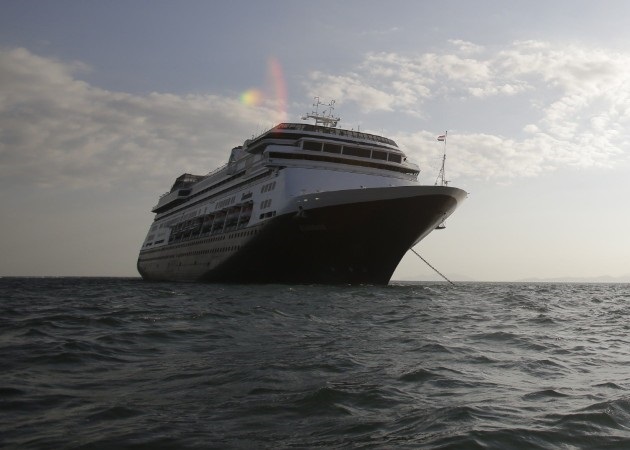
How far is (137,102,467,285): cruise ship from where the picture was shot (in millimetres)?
33781

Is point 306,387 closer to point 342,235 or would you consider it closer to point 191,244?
point 342,235

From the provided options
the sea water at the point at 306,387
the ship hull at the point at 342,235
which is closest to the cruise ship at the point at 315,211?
the ship hull at the point at 342,235

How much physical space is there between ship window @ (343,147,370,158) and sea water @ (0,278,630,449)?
99.3 ft

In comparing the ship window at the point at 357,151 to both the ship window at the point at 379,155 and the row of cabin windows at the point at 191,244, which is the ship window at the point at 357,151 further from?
the row of cabin windows at the point at 191,244

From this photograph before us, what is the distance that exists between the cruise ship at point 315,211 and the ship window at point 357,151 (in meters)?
0.08

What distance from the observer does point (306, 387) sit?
7090 mm

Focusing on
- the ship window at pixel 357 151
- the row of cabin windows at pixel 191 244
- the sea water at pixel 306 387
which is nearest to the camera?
the sea water at pixel 306 387

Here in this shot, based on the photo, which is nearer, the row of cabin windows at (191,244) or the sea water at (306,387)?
the sea water at (306,387)

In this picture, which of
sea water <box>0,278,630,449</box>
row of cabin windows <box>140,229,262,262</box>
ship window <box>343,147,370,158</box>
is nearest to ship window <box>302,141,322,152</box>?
ship window <box>343,147,370,158</box>

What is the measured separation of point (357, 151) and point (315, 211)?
11.3 meters

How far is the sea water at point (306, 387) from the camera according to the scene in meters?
5.15

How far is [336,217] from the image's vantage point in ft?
109

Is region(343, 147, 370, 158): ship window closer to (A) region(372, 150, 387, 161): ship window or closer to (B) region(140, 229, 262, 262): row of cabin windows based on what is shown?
(A) region(372, 150, 387, 161): ship window

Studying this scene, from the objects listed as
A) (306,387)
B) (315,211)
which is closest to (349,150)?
(315,211)
